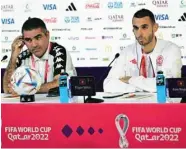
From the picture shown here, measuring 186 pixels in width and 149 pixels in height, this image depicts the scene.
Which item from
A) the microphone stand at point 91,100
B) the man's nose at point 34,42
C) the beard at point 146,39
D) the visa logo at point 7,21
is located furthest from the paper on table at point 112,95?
the visa logo at point 7,21

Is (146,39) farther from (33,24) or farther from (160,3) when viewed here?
(33,24)

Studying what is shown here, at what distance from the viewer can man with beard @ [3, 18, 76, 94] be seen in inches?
188

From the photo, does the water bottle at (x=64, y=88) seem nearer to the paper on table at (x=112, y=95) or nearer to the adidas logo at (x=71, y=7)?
the paper on table at (x=112, y=95)

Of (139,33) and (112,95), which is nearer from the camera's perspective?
(112,95)

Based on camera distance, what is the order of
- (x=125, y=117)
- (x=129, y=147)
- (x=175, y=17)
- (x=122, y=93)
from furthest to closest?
1. (x=175, y=17)
2. (x=122, y=93)
3. (x=129, y=147)
4. (x=125, y=117)

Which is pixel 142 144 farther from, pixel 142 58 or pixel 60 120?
pixel 142 58

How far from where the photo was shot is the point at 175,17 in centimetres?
461

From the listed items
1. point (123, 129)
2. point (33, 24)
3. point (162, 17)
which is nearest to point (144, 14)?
point (162, 17)

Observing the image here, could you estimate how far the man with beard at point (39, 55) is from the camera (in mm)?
4781

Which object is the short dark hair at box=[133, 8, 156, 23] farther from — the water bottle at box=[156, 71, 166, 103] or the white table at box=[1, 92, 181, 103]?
the water bottle at box=[156, 71, 166, 103]

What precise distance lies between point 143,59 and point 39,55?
1194 mm

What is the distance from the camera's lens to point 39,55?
481 centimetres

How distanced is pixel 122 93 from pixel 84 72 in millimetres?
652

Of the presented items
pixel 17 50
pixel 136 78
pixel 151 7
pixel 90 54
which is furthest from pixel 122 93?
pixel 17 50
